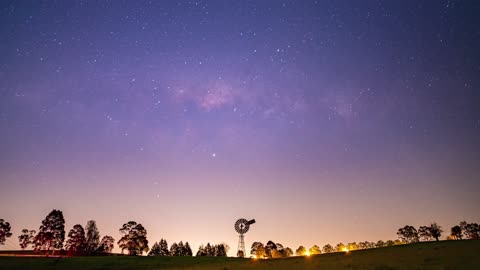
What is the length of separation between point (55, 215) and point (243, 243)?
57141 mm

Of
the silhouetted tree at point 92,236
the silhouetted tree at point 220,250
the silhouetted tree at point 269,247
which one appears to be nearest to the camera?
the silhouetted tree at point 92,236

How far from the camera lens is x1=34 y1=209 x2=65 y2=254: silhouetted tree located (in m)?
95.9

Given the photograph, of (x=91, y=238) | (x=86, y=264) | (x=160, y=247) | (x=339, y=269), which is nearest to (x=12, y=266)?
(x=86, y=264)

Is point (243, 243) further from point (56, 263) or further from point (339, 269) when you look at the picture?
point (339, 269)

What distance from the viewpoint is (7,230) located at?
11162 centimetres

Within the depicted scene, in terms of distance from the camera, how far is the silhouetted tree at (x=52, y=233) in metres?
95.9

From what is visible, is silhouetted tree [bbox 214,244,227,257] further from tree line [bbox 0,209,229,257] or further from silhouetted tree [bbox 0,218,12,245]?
silhouetted tree [bbox 0,218,12,245]

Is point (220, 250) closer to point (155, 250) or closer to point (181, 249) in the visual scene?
point (181, 249)

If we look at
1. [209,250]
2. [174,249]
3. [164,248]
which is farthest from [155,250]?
[209,250]

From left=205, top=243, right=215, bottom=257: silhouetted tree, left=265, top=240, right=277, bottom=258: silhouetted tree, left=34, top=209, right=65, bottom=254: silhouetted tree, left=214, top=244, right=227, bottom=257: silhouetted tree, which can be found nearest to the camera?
left=34, top=209, right=65, bottom=254: silhouetted tree

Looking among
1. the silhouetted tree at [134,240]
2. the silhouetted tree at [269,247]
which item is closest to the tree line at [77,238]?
the silhouetted tree at [134,240]

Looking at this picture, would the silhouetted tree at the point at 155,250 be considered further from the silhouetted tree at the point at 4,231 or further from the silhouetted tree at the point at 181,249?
the silhouetted tree at the point at 4,231

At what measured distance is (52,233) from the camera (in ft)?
318

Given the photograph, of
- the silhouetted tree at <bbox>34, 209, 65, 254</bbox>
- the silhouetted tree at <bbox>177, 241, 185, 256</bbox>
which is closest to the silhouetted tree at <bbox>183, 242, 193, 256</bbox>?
the silhouetted tree at <bbox>177, 241, 185, 256</bbox>
